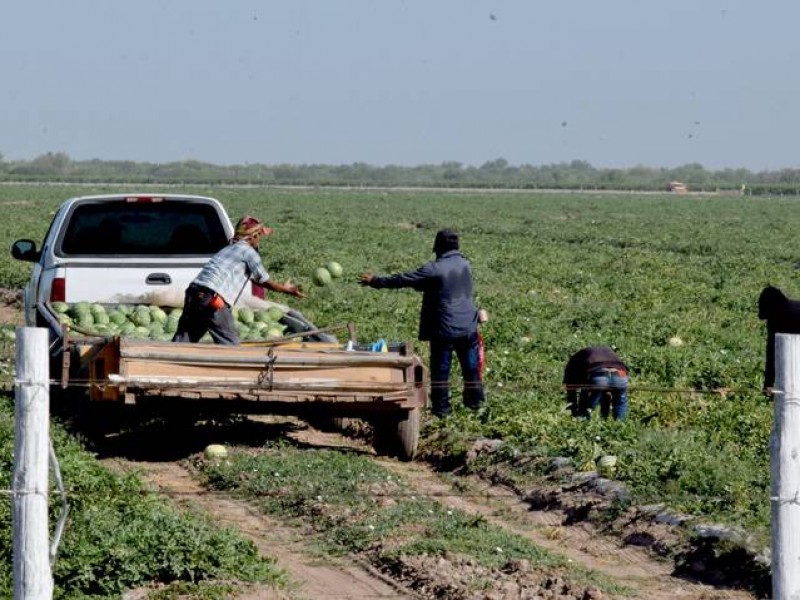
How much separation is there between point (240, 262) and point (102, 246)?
2.64m

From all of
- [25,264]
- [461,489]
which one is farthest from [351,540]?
[25,264]

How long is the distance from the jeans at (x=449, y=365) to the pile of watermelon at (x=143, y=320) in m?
1.35

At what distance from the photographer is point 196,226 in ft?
47.6

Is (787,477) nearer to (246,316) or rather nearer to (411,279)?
(411,279)

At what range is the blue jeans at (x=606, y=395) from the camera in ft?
40.4

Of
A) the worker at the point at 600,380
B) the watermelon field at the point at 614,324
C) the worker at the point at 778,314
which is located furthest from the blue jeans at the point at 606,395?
the worker at the point at 778,314

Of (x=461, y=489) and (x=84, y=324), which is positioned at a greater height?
(x=84, y=324)

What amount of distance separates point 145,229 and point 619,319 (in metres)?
8.14

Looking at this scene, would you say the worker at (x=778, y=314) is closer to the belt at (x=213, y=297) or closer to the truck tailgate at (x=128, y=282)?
the belt at (x=213, y=297)

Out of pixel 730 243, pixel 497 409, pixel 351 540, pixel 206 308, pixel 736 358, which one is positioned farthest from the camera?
pixel 730 243

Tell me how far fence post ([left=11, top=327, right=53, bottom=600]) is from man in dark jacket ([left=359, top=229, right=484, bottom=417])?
23.6 feet

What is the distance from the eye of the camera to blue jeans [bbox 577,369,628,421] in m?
12.3

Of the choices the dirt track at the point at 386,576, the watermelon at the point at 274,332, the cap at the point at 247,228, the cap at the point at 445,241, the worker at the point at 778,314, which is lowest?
the dirt track at the point at 386,576

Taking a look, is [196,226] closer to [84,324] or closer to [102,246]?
[102,246]
